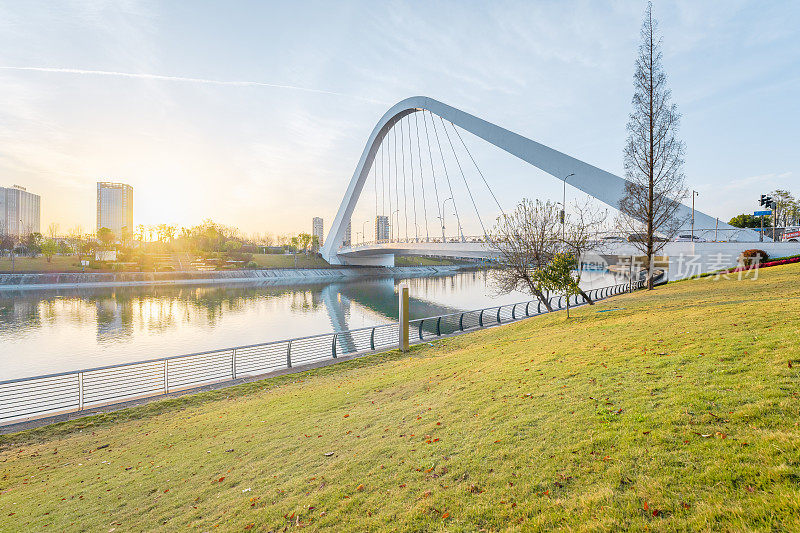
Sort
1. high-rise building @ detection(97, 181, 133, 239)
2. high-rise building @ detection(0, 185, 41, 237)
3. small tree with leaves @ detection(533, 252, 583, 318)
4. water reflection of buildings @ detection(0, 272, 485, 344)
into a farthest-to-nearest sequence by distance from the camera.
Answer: high-rise building @ detection(97, 181, 133, 239), high-rise building @ detection(0, 185, 41, 237), water reflection of buildings @ detection(0, 272, 485, 344), small tree with leaves @ detection(533, 252, 583, 318)

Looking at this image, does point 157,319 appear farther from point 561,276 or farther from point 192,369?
point 561,276

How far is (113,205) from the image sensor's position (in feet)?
535

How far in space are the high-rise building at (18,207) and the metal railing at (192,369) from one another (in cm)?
14612

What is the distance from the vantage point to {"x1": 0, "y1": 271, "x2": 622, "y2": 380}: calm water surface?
16828mm

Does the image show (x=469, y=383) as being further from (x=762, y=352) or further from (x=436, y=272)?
(x=436, y=272)

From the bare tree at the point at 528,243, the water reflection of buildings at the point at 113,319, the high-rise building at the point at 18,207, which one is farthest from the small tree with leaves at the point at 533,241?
the high-rise building at the point at 18,207

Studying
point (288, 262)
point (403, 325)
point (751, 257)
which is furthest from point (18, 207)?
point (751, 257)

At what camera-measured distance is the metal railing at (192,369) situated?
359 inches

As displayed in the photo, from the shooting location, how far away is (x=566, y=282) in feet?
44.5

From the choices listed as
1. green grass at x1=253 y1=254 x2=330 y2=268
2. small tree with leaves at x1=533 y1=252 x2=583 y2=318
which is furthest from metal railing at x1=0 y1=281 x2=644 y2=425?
green grass at x1=253 y1=254 x2=330 y2=268

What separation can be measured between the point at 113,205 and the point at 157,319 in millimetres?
174680

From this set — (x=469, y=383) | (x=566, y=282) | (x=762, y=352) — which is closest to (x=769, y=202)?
(x=566, y=282)

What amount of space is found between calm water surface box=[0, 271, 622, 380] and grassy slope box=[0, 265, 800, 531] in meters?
11.3

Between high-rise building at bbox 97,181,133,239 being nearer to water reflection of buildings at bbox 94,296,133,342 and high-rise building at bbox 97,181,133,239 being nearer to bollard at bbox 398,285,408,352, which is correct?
water reflection of buildings at bbox 94,296,133,342
